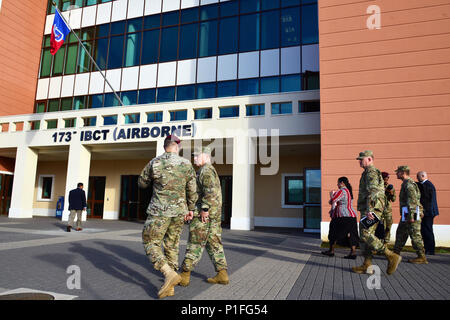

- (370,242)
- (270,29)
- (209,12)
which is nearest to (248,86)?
(270,29)

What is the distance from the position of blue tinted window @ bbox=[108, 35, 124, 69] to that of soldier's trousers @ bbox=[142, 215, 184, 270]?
59.3 feet

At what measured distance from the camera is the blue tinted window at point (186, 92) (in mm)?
17641

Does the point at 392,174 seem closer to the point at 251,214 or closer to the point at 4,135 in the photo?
the point at 251,214

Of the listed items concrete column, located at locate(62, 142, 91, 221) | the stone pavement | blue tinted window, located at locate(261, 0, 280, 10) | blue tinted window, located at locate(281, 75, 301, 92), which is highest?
blue tinted window, located at locate(261, 0, 280, 10)

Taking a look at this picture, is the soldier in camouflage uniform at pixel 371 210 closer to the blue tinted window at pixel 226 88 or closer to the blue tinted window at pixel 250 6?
the blue tinted window at pixel 226 88

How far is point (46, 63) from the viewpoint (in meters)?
21.6

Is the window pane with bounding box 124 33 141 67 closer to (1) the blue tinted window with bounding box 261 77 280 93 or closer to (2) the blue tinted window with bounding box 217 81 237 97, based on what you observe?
(2) the blue tinted window with bounding box 217 81 237 97

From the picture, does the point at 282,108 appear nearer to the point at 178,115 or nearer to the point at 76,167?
the point at 178,115

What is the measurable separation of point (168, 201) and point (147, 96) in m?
16.0

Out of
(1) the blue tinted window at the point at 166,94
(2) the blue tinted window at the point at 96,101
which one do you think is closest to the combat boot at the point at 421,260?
(1) the blue tinted window at the point at 166,94

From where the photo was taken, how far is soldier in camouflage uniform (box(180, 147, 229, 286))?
4078 mm

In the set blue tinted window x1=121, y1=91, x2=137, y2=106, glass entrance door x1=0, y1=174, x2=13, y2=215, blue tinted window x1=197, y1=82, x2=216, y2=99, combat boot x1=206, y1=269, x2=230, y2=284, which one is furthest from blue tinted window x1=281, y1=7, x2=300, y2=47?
glass entrance door x1=0, y1=174, x2=13, y2=215

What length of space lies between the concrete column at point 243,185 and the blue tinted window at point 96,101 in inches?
428

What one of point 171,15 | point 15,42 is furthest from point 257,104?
point 15,42
